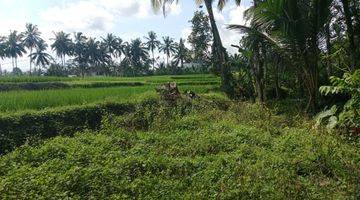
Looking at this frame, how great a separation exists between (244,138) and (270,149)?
2.65 ft

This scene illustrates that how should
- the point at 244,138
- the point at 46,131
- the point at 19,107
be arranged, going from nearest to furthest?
the point at 244,138 → the point at 46,131 → the point at 19,107

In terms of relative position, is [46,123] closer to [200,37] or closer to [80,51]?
[200,37]

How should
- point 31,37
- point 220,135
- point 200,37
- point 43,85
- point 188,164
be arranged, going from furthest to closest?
point 31,37, point 200,37, point 43,85, point 220,135, point 188,164

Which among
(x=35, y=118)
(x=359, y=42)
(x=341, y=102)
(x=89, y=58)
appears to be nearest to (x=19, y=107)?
(x=35, y=118)

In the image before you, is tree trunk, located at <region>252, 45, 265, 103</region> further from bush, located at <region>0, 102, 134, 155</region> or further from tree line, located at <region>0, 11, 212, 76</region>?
tree line, located at <region>0, 11, 212, 76</region>

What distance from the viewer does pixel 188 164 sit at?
7309 millimetres

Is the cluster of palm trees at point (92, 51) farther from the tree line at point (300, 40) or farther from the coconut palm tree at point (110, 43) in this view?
the tree line at point (300, 40)

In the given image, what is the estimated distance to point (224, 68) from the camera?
691 inches

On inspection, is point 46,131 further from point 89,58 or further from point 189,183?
point 89,58

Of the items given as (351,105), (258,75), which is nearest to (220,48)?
(258,75)

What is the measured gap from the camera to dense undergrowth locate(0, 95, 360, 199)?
611cm

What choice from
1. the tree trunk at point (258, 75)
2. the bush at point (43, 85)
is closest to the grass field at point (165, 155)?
the tree trunk at point (258, 75)

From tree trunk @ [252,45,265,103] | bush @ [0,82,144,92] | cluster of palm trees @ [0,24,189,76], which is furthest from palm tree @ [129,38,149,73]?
tree trunk @ [252,45,265,103]

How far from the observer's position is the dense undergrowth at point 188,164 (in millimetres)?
6113
